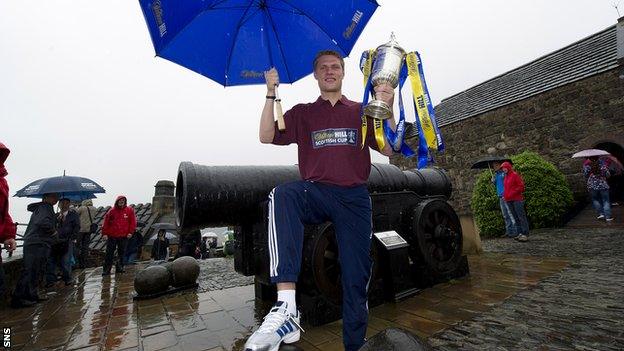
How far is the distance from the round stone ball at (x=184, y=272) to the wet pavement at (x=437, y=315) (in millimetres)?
260

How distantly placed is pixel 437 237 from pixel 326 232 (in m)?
1.63

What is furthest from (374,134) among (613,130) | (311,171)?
(613,130)

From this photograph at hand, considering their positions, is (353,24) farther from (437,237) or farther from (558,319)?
(558,319)

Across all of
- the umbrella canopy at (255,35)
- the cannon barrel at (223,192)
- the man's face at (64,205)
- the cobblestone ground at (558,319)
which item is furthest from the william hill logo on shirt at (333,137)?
the man's face at (64,205)

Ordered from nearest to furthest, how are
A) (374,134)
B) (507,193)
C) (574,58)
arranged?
(374,134)
(507,193)
(574,58)

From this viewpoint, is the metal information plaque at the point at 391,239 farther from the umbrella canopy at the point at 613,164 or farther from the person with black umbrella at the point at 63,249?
the umbrella canopy at the point at 613,164

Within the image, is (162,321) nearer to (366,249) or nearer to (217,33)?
(366,249)

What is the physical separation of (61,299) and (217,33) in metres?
4.78

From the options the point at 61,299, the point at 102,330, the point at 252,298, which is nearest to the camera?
the point at 102,330

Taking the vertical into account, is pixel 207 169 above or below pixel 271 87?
below

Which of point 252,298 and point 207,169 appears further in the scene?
point 252,298

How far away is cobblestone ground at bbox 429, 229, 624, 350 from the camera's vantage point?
1.95 metres

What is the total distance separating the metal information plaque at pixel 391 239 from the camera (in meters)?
3.21

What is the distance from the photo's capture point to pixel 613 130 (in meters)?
8.79
